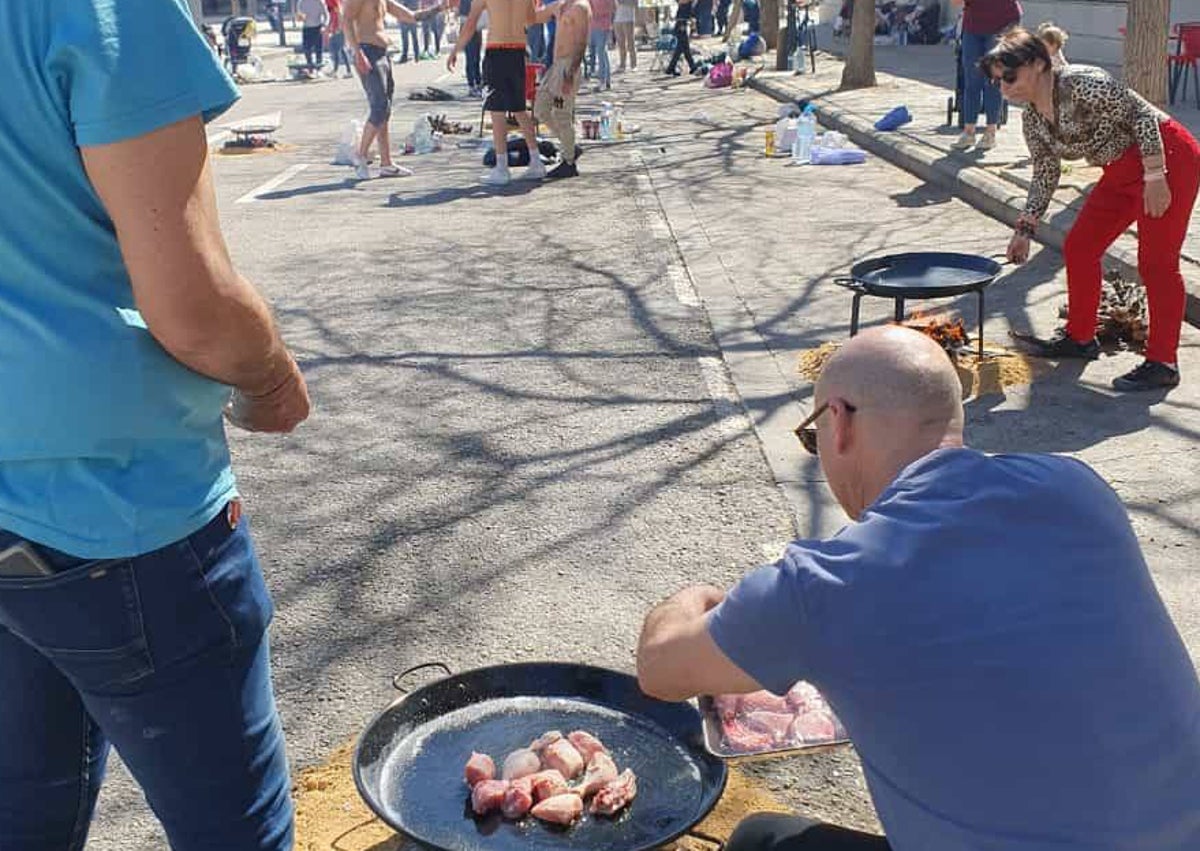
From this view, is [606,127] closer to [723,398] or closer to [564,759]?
[723,398]

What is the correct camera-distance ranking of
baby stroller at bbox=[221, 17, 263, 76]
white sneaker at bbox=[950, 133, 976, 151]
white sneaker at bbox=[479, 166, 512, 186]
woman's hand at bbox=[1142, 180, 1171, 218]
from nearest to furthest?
woman's hand at bbox=[1142, 180, 1171, 218] < white sneaker at bbox=[950, 133, 976, 151] < white sneaker at bbox=[479, 166, 512, 186] < baby stroller at bbox=[221, 17, 263, 76]

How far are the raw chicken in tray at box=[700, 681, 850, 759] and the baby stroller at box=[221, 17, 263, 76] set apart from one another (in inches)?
1275

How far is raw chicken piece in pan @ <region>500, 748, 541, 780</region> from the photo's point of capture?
3.09 m

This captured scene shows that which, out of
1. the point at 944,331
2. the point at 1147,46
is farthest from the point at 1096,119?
the point at 1147,46

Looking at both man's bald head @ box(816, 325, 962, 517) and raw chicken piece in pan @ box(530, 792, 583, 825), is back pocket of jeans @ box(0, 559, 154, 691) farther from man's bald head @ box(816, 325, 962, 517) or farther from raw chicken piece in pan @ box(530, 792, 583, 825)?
raw chicken piece in pan @ box(530, 792, 583, 825)

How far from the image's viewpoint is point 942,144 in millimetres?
13641

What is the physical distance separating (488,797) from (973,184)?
9.35 m

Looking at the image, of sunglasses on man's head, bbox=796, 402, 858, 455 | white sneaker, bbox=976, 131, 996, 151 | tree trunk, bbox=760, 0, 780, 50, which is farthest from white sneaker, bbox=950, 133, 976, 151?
tree trunk, bbox=760, 0, 780, 50

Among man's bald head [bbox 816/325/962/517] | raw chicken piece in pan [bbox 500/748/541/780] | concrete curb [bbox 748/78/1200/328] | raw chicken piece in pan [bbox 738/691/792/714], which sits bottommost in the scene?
raw chicken piece in pan [bbox 500/748/541/780]

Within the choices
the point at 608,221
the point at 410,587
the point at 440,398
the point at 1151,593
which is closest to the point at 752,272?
the point at 608,221

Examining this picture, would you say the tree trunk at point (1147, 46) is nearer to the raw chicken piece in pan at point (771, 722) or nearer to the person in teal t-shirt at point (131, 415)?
the raw chicken piece in pan at point (771, 722)

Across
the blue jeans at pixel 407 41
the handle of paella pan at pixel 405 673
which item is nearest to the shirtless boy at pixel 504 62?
the handle of paella pan at pixel 405 673

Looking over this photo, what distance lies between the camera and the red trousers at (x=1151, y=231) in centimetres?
610

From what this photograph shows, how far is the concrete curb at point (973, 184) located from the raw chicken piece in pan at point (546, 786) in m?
5.55
